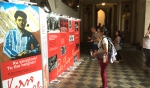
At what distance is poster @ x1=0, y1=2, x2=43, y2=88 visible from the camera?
2166 mm

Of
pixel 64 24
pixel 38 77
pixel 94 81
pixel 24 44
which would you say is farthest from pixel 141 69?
pixel 24 44

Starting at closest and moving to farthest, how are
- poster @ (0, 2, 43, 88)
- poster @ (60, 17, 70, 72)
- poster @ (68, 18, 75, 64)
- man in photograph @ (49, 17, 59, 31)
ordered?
poster @ (0, 2, 43, 88) < man in photograph @ (49, 17, 59, 31) < poster @ (60, 17, 70, 72) < poster @ (68, 18, 75, 64)

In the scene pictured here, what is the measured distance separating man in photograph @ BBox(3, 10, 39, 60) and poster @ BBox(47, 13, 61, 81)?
160 centimetres

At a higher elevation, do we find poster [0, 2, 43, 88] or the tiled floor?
poster [0, 2, 43, 88]

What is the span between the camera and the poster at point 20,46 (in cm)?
217

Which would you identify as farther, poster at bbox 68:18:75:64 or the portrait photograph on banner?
poster at bbox 68:18:75:64

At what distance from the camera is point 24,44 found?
7.86 ft

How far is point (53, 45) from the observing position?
442 cm

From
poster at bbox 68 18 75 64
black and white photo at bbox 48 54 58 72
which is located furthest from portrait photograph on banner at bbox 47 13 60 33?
poster at bbox 68 18 75 64

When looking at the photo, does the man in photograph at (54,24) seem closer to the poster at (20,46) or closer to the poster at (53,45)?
the poster at (53,45)

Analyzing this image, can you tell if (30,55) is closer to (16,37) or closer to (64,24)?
(16,37)

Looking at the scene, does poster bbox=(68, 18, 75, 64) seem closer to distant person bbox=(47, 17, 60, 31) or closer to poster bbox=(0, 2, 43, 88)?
distant person bbox=(47, 17, 60, 31)

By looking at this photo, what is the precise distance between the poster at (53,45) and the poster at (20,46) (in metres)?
1.51

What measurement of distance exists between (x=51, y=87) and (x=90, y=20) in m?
10.4
